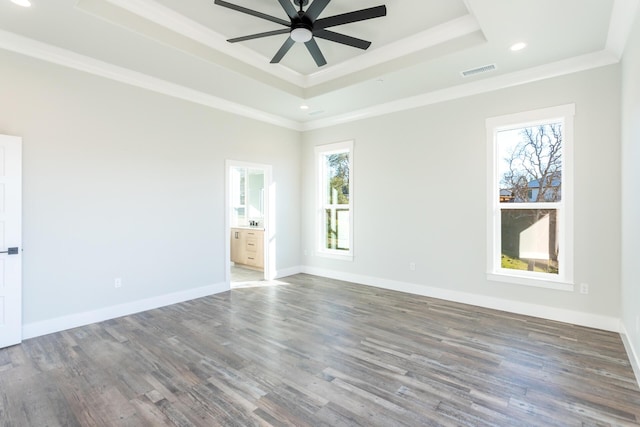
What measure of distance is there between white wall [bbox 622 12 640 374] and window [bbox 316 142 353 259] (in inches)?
143

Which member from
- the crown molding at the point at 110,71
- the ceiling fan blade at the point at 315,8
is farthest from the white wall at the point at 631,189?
the crown molding at the point at 110,71

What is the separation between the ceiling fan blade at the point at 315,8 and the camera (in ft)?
8.38

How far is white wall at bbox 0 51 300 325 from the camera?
11.2ft

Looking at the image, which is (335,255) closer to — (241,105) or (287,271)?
(287,271)

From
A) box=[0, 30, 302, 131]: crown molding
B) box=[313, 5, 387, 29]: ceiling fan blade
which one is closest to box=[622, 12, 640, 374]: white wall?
box=[313, 5, 387, 29]: ceiling fan blade

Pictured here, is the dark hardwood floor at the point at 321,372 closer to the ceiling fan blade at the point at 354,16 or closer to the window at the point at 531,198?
the window at the point at 531,198

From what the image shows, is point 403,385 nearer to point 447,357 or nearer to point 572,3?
Answer: point 447,357

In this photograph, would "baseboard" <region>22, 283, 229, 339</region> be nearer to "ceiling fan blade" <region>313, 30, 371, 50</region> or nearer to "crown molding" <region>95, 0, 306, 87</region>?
"crown molding" <region>95, 0, 306, 87</region>

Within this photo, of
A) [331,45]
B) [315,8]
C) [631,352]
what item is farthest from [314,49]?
[631,352]

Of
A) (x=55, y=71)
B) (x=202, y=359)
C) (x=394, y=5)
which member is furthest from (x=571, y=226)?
(x=55, y=71)

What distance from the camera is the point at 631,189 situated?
9.48 feet

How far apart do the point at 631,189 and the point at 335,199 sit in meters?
4.25

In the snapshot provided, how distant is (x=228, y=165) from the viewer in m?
5.30

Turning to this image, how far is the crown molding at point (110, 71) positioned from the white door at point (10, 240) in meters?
0.97
